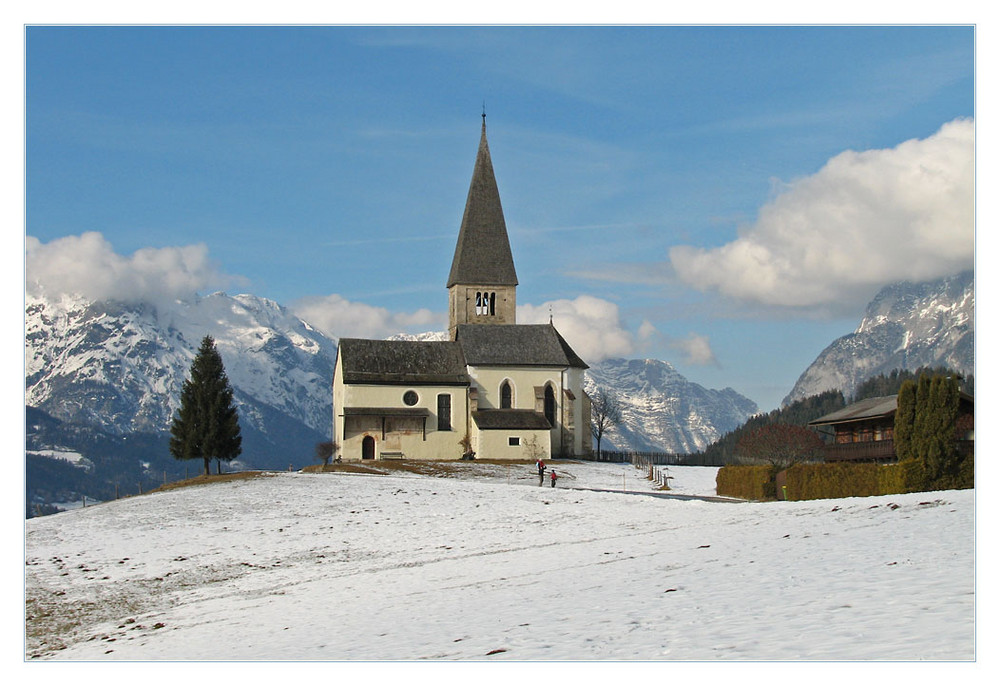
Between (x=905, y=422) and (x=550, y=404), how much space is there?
44633 millimetres

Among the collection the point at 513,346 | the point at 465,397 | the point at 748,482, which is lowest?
the point at 748,482

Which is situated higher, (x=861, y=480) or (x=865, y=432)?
(x=865, y=432)

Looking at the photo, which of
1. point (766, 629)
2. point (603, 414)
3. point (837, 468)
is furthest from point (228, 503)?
point (603, 414)

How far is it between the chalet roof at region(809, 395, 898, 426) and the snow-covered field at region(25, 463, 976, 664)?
2086cm

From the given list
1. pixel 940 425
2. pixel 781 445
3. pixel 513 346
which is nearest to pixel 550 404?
pixel 513 346

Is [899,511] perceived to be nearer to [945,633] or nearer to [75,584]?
[945,633]

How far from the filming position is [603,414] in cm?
12575

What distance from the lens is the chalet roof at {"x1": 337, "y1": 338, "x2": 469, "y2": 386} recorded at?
84.9m

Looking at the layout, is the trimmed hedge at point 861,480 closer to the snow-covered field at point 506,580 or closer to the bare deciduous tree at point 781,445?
the snow-covered field at point 506,580

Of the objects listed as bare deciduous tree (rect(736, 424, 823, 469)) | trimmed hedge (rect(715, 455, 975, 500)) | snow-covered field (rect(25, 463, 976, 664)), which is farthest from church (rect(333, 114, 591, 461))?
trimmed hedge (rect(715, 455, 975, 500))

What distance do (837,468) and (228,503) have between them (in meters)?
25.8

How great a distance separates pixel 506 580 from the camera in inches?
1061

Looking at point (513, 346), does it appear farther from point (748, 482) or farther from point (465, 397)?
point (748, 482)

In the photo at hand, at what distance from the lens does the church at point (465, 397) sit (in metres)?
82.5
